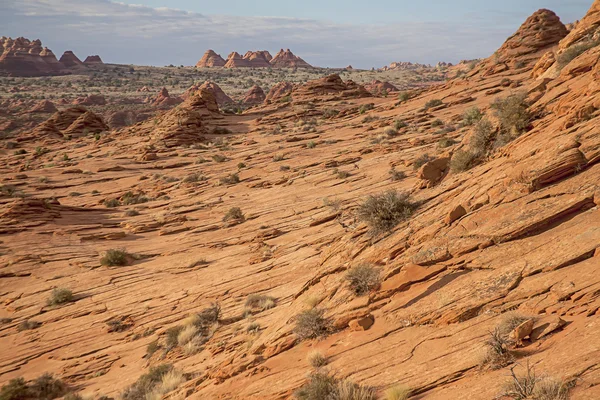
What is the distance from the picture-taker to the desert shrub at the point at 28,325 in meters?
14.1

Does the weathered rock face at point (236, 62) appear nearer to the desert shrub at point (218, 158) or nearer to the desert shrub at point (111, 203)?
the desert shrub at point (218, 158)

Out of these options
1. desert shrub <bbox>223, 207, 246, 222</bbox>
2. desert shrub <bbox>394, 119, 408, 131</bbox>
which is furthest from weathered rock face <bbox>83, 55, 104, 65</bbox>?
desert shrub <bbox>223, 207, 246, 222</bbox>

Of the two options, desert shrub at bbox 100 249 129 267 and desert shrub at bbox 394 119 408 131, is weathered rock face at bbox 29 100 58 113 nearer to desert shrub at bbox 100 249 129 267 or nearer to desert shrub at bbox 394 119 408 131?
desert shrub at bbox 394 119 408 131

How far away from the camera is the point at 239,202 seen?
23922mm

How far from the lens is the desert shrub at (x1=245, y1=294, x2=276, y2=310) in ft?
38.0

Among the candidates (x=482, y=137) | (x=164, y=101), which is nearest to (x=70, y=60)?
(x=164, y=101)

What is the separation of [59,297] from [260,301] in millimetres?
8483

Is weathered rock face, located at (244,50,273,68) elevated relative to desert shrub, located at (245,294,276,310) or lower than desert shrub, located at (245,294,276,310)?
elevated

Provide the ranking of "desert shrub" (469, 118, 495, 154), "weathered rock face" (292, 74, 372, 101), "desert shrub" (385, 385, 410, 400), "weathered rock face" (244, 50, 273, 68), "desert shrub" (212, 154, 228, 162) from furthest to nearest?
"weathered rock face" (244, 50, 273, 68), "weathered rock face" (292, 74, 372, 101), "desert shrub" (212, 154, 228, 162), "desert shrub" (469, 118, 495, 154), "desert shrub" (385, 385, 410, 400)

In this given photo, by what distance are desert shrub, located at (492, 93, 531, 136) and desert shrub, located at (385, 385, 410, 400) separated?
7736mm

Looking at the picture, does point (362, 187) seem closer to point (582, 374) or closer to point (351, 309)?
point (351, 309)

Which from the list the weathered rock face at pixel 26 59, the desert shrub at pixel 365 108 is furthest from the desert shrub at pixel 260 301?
the weathered rock face at pixel 26 59

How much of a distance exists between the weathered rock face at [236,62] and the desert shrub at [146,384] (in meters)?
174

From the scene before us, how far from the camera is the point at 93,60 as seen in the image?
17038cm
